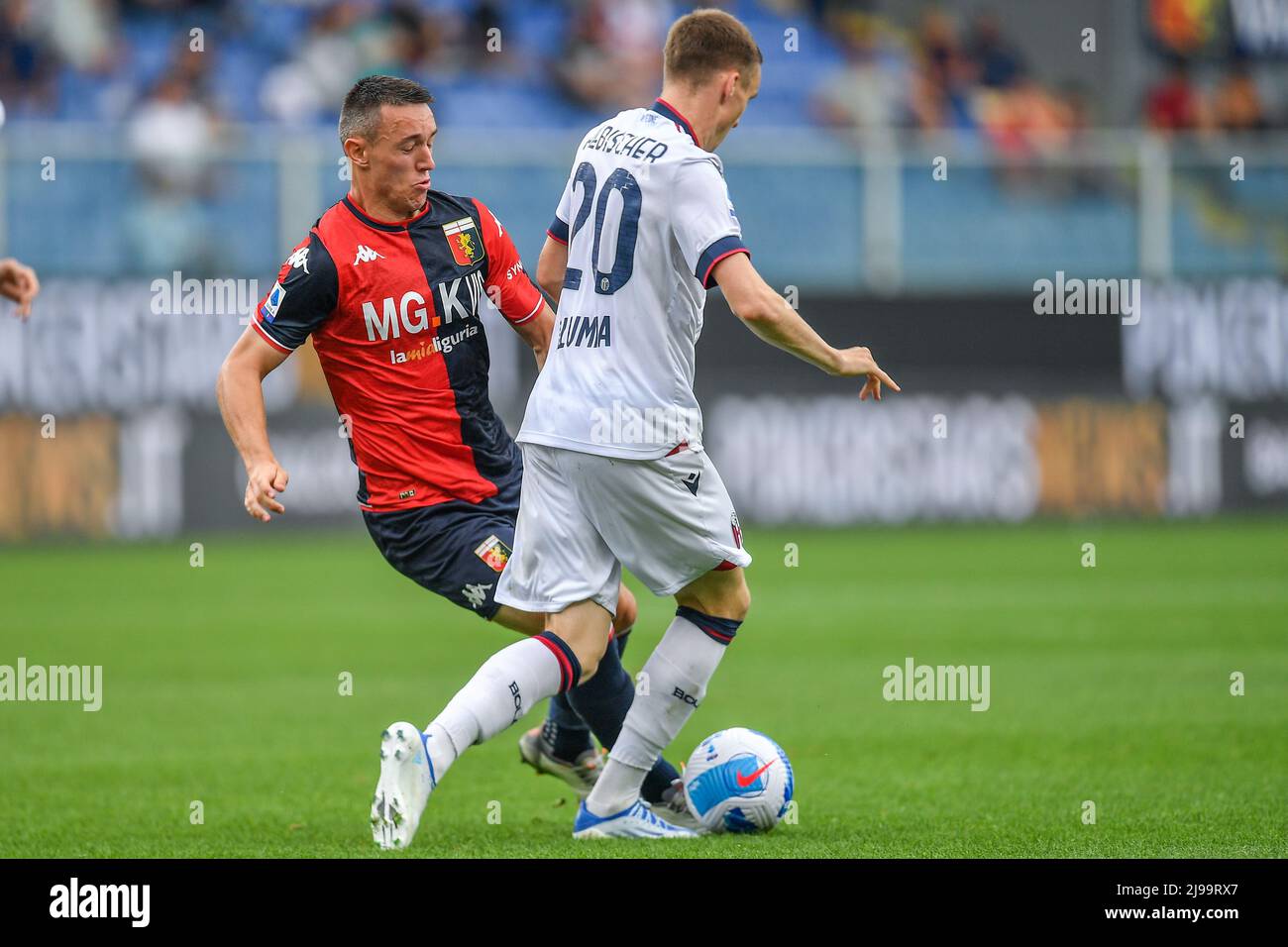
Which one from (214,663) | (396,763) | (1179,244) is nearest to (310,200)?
(214,663)

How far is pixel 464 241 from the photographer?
5.78 meters

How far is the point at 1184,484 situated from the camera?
16828mm

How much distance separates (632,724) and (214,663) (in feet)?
16.3

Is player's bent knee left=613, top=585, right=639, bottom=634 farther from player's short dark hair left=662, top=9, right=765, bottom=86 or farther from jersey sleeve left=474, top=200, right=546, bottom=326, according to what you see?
player's short dark hair left=662, top=9, right=765, bottom=86

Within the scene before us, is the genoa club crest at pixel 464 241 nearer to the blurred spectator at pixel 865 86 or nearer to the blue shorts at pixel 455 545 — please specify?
the blue shorts at pixel 455 545

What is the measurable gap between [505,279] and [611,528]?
3.37ft

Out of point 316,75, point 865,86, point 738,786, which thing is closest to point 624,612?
point 738,786

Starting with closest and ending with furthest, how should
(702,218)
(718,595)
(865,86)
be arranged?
1. (702,218)
2. (718,595)
3. (865,86)

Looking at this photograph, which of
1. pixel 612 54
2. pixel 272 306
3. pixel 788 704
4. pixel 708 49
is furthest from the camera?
pixel 612 54

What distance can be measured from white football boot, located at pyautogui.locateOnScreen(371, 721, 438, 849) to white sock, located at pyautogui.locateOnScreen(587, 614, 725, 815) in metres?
0.70

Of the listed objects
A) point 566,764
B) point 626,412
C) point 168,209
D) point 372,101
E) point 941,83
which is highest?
point 941,83

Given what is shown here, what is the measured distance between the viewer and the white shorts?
520cm

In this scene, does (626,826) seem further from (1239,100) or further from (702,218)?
(1239,100)
